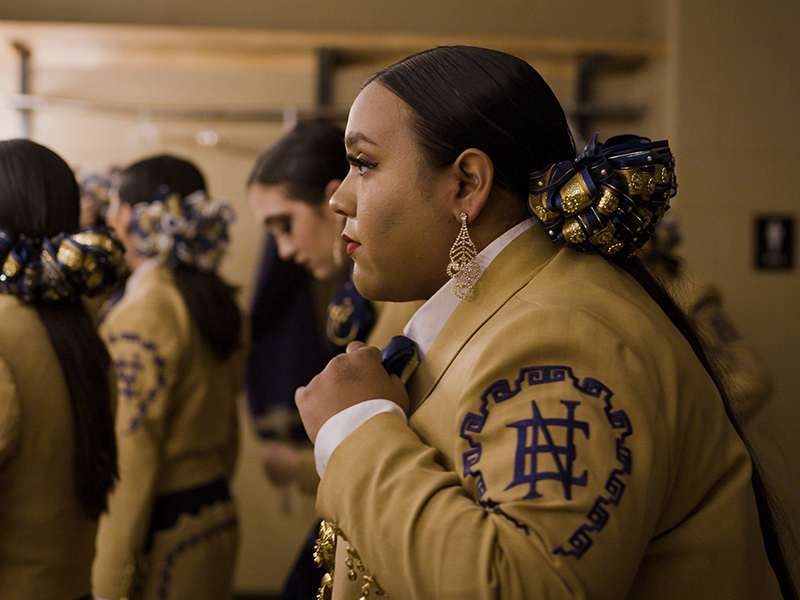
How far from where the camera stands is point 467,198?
1.02m

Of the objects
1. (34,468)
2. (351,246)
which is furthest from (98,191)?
(351,246)

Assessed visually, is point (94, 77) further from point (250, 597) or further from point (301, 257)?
point (250, 597)

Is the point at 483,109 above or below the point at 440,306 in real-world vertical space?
above

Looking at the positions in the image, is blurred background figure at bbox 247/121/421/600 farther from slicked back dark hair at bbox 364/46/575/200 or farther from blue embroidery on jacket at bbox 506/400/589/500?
blue embroidery on jacket at bbox 506/400/589/500

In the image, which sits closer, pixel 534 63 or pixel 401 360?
pixel 401 360

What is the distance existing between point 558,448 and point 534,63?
3.14 metres

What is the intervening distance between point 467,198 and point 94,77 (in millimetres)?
3215

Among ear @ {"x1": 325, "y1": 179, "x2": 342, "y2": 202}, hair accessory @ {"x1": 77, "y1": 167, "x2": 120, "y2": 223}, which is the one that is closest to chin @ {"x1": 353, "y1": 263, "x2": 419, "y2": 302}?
ear @ {"x1": 325, "y1": 179, "x2": 342, "y2": 202}

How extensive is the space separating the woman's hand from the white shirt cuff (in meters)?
0.02

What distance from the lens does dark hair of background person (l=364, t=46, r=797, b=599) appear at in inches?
39.2

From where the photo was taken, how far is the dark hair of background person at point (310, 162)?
2.04m

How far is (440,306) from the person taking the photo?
1115mm

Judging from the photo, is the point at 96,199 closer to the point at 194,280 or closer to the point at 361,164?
the point at 194,280

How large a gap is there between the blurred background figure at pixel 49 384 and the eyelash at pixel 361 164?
640mm
